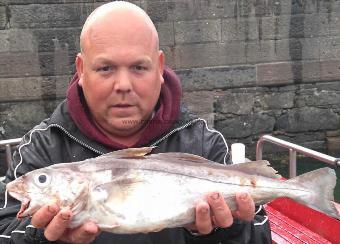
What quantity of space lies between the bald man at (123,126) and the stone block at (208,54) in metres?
7.35

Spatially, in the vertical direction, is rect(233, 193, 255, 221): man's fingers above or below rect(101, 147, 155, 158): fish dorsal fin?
below

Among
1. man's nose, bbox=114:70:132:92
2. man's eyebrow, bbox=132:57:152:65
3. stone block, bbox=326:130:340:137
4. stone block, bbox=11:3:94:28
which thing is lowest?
stone block, bbox=326:130:340:137

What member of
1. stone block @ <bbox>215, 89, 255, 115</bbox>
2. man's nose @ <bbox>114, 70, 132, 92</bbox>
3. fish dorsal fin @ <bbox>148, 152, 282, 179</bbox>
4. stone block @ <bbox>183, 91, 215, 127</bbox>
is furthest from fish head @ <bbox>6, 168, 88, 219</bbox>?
stone block @ <bbox>215, 89, 255, 115</bbox>

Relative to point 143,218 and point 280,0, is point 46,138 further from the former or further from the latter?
point 280,0

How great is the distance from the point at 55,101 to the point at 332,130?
6.16 m

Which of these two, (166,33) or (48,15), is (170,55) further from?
(48,15)

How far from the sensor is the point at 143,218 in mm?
2107

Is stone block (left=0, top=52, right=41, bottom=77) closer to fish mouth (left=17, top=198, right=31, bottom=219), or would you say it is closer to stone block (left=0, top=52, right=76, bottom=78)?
stone block (left=0, top=52, right=76, bottom=78)

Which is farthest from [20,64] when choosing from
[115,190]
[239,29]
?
[115,190]

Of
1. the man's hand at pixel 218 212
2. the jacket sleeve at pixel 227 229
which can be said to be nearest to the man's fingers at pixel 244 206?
the man's hand at pixel 218 212

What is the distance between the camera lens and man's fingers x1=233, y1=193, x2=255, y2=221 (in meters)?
2.24

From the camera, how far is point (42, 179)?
2090 millimetres

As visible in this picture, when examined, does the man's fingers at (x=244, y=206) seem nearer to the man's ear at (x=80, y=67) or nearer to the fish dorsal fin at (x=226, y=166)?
the fish dorsal fin at (x=226, y=166)

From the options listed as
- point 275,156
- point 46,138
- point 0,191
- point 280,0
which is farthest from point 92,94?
point 275,156
